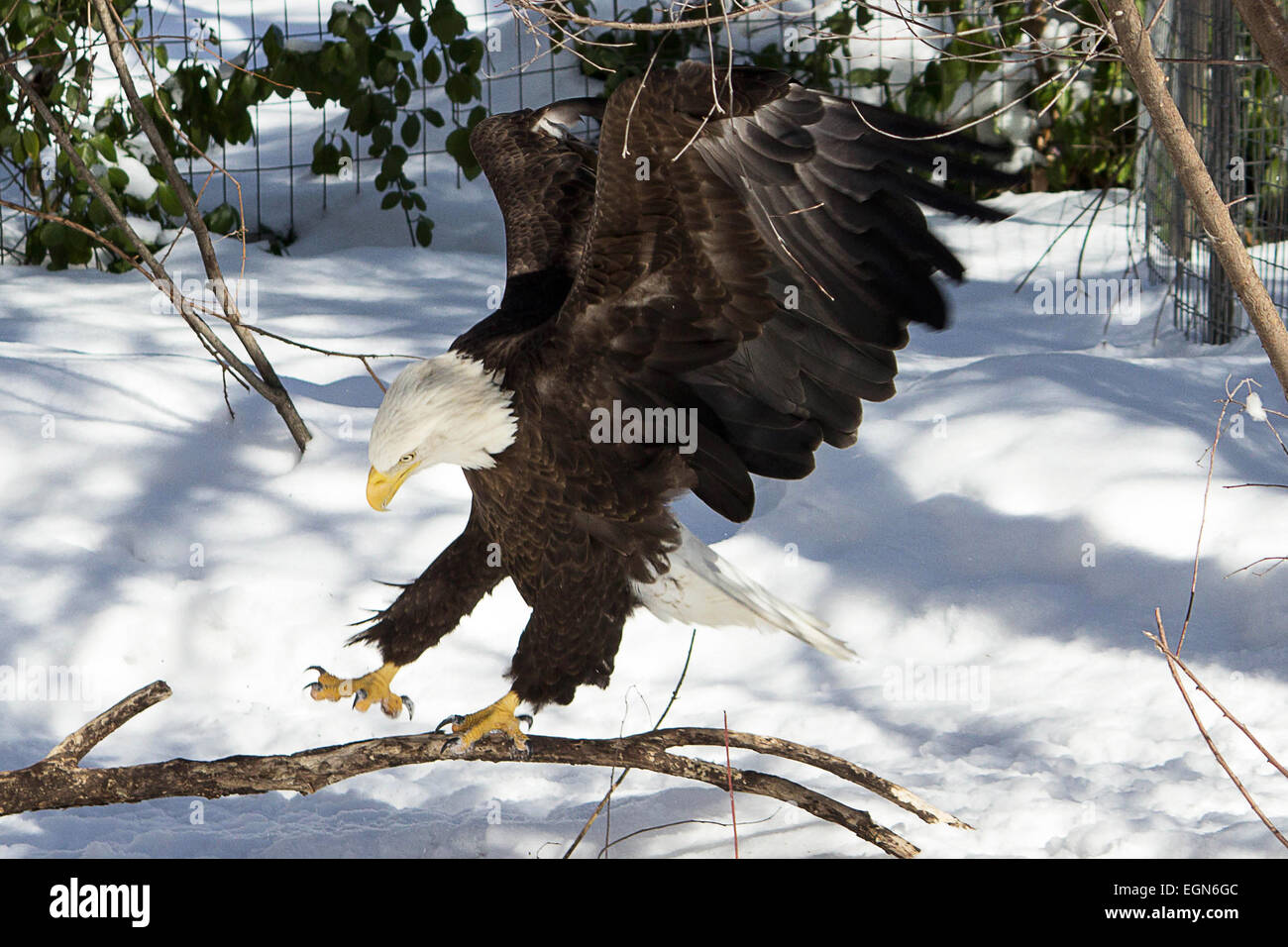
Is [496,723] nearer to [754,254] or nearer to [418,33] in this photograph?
[754,254]

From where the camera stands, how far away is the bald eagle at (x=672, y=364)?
6.14 feet

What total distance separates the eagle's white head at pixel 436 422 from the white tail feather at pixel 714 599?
416 mm

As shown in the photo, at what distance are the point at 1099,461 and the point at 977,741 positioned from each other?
3.78ft

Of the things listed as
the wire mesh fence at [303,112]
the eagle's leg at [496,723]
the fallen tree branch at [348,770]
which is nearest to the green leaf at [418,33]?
the wire mesh fence at [303,112]

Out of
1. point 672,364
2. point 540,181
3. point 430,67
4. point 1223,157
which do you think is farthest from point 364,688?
point 1223,157

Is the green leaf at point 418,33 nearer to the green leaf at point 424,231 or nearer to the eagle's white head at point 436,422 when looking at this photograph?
the green leaf at point 424,231

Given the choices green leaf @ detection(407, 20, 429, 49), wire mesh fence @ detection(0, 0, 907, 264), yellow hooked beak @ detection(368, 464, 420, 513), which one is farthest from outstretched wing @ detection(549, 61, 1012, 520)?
wire mesh fence @ detection(0, 0, 907, 264)

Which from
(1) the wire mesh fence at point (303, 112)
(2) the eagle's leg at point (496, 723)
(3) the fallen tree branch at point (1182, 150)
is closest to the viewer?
(3) the fallen tree branch at point (1182, 150)

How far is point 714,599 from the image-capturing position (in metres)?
2.24

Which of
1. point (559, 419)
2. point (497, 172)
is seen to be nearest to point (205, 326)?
point (497, 172)

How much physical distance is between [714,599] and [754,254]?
2.17ft

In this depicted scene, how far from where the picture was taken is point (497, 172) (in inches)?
102

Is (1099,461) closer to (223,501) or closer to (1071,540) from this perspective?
(1071,540)

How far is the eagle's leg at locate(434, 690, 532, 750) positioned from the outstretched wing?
55cm
